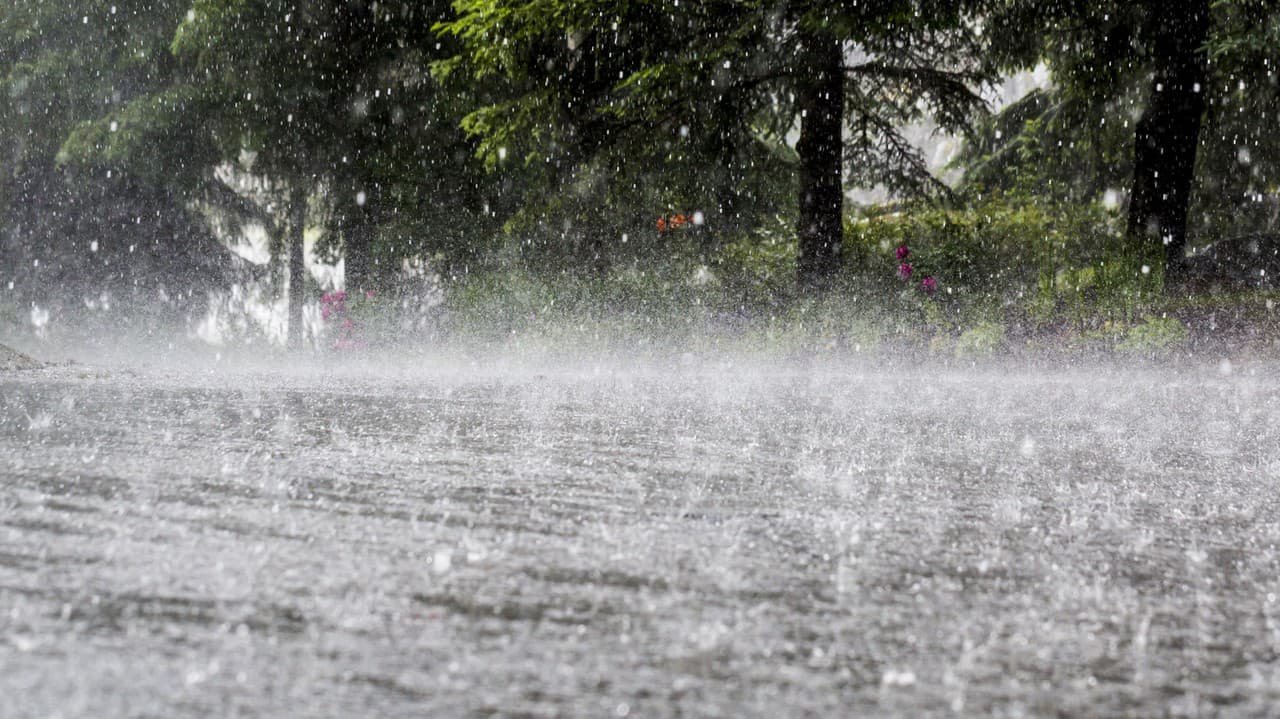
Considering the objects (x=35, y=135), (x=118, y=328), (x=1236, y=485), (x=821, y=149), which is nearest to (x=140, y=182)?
(x=35, y=135)

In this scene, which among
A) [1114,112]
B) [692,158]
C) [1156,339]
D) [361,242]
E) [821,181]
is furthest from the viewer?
[361,242]

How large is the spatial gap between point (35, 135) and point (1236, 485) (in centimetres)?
1842

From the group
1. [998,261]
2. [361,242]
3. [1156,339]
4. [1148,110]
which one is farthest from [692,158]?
[361,242]

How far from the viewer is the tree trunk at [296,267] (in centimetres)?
1593

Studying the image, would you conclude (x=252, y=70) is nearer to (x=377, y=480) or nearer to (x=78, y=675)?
(x=377, y=480)

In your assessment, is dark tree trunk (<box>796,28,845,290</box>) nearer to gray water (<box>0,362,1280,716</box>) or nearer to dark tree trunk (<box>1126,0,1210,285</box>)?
dark tree trunk (<box>1126,0,1210,285</box>)

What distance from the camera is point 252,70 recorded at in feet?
44.4

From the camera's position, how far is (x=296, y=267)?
645 inches

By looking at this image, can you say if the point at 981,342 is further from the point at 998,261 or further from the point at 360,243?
the point at 360,243

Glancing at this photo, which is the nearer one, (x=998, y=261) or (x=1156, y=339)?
(x=1156, y=339)

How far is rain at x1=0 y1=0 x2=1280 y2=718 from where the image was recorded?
3.94 ft

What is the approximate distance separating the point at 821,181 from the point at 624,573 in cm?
956

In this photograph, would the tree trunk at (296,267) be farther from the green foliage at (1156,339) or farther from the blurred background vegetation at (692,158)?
the green foliage at (1156,339)

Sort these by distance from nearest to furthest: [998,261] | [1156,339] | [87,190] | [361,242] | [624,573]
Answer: [624,573], [1156,339], [998,261], [361,242], [87,190]
